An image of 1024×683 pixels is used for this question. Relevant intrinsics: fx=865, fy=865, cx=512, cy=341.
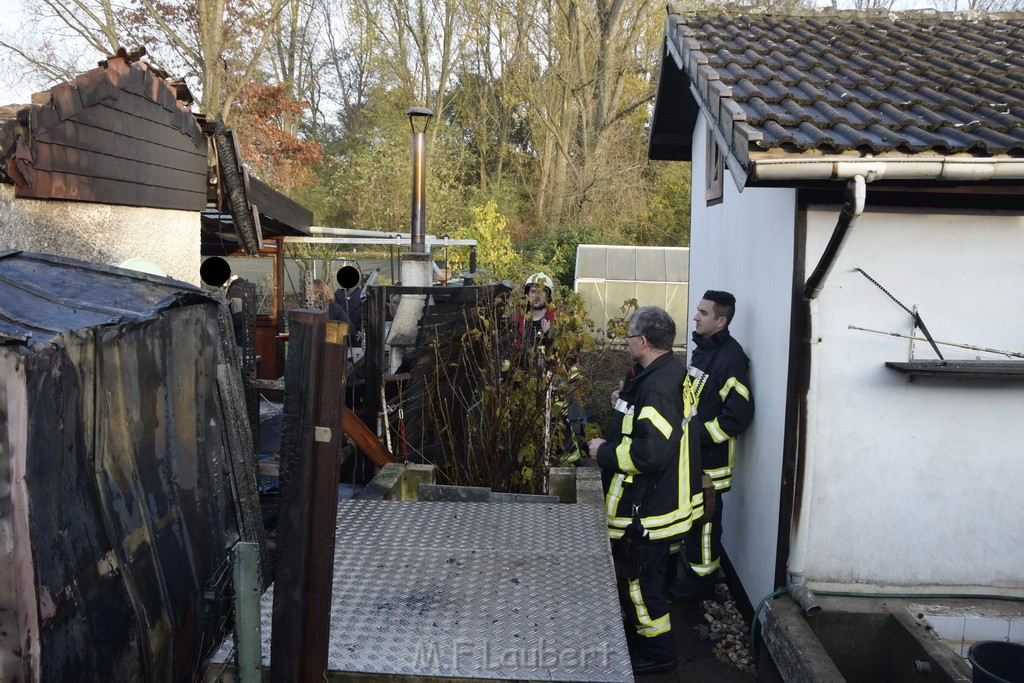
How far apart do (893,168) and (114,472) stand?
12.3 ft

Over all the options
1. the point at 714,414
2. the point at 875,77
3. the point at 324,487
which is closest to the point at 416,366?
the point at 714,414

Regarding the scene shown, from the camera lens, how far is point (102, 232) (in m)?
7.16

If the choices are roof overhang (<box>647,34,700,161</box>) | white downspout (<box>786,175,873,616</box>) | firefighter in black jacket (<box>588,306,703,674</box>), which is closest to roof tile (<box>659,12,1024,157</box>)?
white downspout (<box>786,175,873,616</box>)

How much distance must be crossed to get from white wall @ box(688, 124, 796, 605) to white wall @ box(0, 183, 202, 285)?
450cm

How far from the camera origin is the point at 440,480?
609cm

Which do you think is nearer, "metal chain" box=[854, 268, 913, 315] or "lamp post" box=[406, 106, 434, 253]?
"metal chain" box=[854, 268, 913, 315]

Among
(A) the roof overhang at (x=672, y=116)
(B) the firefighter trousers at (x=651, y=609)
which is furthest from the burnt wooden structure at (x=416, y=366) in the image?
(A) the roof overhang at (x=672, y=116)

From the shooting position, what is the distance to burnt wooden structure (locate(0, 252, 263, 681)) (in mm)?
1511

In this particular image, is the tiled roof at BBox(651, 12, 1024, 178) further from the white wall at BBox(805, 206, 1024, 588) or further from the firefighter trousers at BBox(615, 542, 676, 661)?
the firefighter trousers at BBox(615, 542, 676, 661)

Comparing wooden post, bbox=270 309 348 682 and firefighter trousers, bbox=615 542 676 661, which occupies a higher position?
wooden post, bbox=270 309 348 682

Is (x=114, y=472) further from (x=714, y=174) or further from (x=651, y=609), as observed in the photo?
(x=714, y=174)

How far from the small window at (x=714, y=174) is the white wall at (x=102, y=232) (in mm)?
4926

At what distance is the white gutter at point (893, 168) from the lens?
13.7 feet

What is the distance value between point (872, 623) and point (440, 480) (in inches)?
114
